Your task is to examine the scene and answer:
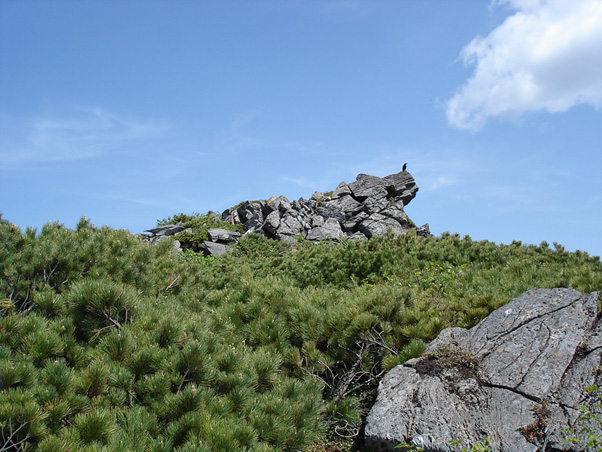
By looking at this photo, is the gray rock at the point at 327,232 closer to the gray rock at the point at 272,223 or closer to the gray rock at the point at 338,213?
the gray rock at the point at 338,213

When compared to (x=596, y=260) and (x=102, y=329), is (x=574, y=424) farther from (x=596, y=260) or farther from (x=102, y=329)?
(x=596, y=260)

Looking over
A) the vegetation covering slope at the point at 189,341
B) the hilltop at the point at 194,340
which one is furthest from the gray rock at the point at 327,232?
the vegetation covering slope at the point at 189,341

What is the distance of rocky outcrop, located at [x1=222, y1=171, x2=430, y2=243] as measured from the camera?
2375cm

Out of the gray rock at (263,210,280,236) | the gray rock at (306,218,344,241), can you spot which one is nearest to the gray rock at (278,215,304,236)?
the gray rock at (263,210,280,236)

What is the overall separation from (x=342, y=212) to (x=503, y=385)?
19603 mm

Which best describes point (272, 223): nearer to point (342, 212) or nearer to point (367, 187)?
point (342, 212)

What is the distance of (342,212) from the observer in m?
25.2

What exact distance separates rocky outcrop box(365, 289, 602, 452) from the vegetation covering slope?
62 cm

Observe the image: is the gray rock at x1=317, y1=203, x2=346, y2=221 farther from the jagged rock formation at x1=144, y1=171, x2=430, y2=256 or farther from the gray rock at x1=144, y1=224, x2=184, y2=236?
the gray rock at x1=144, y1=224, x2=184, y2=236

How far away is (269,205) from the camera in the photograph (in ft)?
86.1

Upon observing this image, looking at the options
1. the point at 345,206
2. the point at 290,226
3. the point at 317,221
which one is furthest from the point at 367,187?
the point at 290,226

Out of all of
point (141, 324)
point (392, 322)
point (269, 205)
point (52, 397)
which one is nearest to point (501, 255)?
point (392, 322)

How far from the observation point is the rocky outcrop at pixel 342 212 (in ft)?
77.9

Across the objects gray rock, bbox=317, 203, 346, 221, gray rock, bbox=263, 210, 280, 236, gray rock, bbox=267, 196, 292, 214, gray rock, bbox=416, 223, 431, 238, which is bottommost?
gray rock, bbox=416, 223, 431, 238
